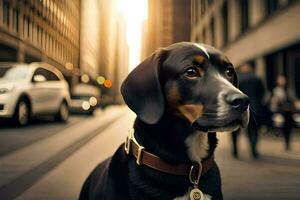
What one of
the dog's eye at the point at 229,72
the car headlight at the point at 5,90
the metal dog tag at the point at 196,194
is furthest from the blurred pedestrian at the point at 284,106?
the metal dog tag at the point at 196,194

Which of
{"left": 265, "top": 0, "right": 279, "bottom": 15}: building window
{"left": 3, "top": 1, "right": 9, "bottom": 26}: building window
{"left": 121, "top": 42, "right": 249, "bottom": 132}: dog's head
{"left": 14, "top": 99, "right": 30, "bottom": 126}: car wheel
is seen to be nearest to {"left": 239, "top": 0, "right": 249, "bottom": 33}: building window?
{"left": 265, "top": 0, "right": 279, "bottom": 15}: building window

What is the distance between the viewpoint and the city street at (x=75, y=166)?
5219 millimetres

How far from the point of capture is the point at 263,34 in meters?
21.4

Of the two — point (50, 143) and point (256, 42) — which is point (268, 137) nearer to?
point (50, 143)

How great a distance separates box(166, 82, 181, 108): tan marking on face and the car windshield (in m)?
9.37

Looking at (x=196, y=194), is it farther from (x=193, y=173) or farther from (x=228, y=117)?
(x=228, y=117)

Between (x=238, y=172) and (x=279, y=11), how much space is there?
13.6 m

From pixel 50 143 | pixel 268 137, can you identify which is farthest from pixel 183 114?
pixel 268 137

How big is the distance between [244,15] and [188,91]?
23.7m

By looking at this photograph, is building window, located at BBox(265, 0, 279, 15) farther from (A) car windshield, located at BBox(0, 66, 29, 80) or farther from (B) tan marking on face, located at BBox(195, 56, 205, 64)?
(B) tan marking on face, located at BBox(195, 56, 205, 64)

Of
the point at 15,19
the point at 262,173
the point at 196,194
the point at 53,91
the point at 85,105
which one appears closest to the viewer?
the point at 196,194

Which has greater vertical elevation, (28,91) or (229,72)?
(229,72)

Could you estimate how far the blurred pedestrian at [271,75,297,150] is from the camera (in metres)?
9.59

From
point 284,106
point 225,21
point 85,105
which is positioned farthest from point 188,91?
point 225,21
